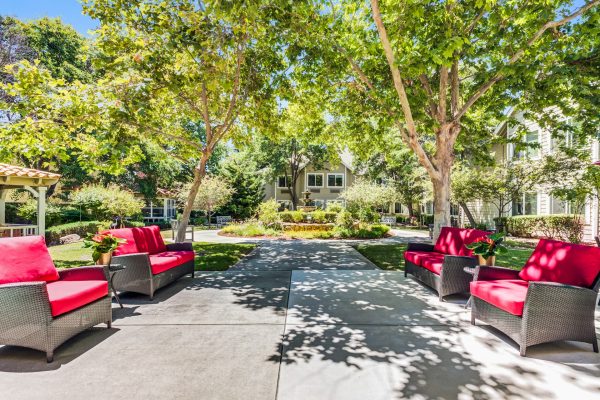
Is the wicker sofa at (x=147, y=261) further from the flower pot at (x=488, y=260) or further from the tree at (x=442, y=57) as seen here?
the tree at (x=442, y=57)

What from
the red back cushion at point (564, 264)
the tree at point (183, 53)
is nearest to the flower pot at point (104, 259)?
the tree at point (183, 53)

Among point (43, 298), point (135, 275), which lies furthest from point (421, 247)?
point (43, 298)

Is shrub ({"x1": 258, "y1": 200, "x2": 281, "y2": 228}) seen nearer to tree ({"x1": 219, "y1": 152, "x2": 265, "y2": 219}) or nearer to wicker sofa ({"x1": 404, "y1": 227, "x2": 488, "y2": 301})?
tree ({"x1": 219, "y1": 152, "x2": 265, "y2": 219})

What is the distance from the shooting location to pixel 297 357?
11.3 feet

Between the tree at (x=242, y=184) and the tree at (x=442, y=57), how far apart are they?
848 inches

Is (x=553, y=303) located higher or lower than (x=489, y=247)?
lower

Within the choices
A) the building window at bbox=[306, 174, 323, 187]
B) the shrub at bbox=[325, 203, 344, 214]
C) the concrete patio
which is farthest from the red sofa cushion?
the building window at bbox=[306, 174, 323, 187]

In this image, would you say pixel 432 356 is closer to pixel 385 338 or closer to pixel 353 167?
pixel 385 338

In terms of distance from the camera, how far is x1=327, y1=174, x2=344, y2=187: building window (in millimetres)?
35469

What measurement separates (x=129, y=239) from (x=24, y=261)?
6.98 feet

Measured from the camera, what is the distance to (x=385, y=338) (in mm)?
3939

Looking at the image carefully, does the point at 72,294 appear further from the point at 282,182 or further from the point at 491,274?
the point at 282,182

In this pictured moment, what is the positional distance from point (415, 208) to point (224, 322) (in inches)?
1284

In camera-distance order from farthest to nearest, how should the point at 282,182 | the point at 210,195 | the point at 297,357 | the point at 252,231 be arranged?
the point at 282,182 → the point at 210,195 → the point at 252,231 → the point at 297,357
